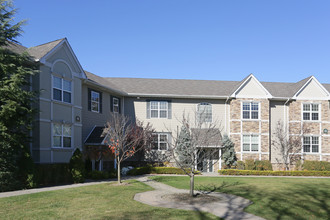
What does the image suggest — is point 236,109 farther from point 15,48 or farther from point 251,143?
point 15,48

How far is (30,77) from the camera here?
54.5 feet

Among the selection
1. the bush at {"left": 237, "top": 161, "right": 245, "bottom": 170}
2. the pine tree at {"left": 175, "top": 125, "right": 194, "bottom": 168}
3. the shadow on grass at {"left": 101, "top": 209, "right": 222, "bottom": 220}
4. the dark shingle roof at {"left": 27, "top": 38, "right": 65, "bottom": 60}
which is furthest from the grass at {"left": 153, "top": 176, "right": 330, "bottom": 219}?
the dark shingle roof at {"left": 27, "top": 38, "right": 65, "bottom": 60}

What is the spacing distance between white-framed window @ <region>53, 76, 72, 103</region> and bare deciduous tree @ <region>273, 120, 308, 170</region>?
59.0ft

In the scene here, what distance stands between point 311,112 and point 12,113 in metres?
24.6

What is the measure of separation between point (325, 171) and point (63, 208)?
2159 centimetres

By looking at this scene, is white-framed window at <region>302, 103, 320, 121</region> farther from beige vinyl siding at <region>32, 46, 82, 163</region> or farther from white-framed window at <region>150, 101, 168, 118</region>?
beige vinyl siding at <region>32, 46, 82, 163</region>

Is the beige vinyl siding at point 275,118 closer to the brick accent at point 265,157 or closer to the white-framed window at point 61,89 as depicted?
the brick accent at point 265,157

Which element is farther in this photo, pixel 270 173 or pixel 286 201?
pixel 270 173

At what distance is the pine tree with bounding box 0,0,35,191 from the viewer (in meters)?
13.1

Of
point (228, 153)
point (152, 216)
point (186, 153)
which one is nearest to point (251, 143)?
point (228, 153)

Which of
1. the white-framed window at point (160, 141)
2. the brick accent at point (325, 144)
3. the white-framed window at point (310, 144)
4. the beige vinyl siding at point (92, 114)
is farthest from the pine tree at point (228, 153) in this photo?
the beige vinyl siding at point (92, 114)

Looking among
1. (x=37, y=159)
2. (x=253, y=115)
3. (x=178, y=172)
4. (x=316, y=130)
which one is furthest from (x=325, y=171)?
(x=37, y=159)

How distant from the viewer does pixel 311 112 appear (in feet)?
89.7

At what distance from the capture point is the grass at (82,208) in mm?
8711
